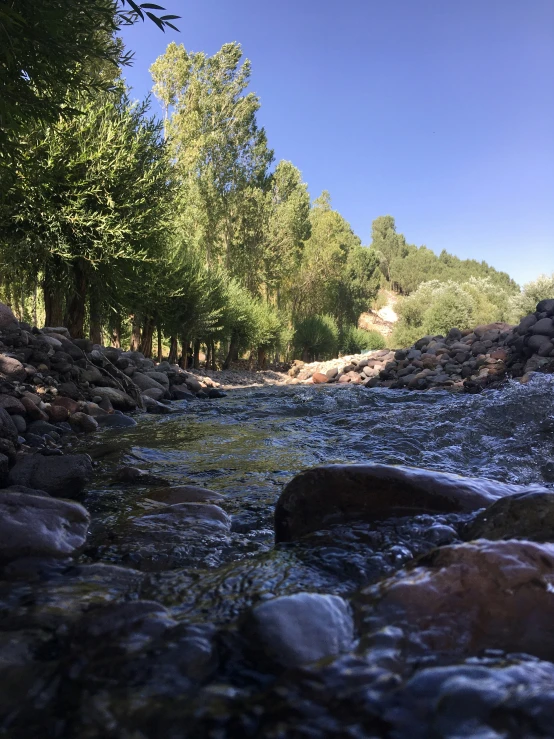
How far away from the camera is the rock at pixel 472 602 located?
1.47 m

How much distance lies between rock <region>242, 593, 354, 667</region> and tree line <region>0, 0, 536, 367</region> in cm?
371

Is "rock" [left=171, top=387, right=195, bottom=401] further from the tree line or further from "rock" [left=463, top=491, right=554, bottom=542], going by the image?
"rock" [left=463, top=491, right=554, bottom=542]

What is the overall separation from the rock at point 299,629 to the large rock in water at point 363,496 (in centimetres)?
92

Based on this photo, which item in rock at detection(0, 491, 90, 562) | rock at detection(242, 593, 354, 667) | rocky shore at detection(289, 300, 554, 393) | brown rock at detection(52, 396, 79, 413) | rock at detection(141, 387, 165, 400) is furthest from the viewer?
rocky shore at detection(289, 300, 554, 393)

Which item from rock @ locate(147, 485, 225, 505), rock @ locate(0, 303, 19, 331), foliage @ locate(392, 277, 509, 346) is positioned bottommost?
rock @ locate(147, 485, 225, 505)

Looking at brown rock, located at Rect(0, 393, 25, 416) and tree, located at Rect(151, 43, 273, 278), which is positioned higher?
tree, located at Rect(151, 43, 273, 278)

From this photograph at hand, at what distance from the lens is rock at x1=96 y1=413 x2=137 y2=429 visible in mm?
7383

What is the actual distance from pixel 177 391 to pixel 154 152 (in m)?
7.56

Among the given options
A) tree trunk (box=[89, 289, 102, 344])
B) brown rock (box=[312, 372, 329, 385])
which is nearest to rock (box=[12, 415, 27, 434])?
tree trunk (box=[89, 289, 102, 344])

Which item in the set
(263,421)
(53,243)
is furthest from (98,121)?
(263,421)

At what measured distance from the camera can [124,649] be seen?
146 cm

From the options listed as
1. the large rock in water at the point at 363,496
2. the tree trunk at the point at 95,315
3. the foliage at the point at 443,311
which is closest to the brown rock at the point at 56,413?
the large rock in water at the point at 363,496

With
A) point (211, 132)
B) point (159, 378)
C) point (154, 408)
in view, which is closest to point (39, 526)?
point (154, 408)

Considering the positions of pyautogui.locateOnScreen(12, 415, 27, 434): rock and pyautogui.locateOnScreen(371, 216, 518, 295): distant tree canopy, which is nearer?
pyautogui.locateOnScreen(12, 415, 27, 434): rock
